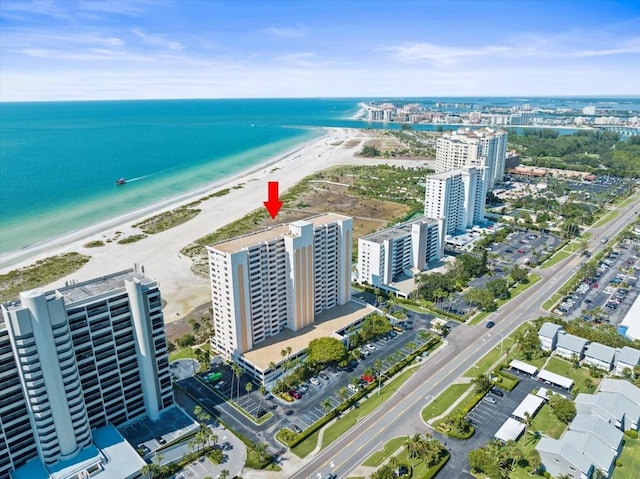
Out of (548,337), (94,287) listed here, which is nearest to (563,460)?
(548,337)

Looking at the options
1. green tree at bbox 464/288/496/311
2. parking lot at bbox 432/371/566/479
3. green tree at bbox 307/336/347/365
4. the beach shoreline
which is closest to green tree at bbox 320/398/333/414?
green tree at bbox 307/336/347/365

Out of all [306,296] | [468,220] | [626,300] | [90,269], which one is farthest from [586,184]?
[90,269]

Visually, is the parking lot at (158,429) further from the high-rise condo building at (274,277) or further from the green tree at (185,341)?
the green tree at (185,341)

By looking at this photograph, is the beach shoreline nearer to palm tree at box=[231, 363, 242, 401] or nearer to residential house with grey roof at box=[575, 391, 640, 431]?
palm tree at box=[231, 363, 242, 401]

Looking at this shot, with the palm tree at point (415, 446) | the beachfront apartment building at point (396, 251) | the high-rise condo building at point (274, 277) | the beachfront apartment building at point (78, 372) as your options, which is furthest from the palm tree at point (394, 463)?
the beachfront apartment building at point (396, 251)

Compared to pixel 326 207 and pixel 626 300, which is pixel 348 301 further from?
pixel 326 207

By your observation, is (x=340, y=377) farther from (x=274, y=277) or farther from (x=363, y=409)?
(x=274, y=277)
